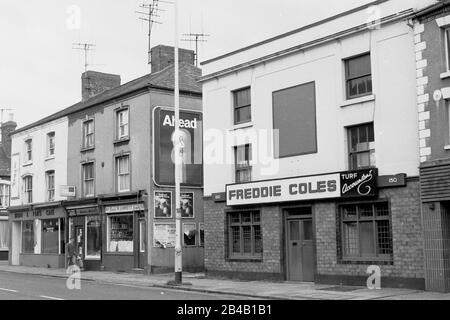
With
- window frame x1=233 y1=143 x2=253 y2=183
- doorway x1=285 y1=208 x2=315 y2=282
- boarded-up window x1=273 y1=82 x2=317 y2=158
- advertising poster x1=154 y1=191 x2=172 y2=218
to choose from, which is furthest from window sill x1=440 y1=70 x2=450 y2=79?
advertising poster x1=154 y1=191 x2=172 y2=218

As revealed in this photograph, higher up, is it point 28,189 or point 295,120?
point 295,120

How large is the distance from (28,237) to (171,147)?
15146 mm

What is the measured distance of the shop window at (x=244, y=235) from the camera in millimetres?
23219

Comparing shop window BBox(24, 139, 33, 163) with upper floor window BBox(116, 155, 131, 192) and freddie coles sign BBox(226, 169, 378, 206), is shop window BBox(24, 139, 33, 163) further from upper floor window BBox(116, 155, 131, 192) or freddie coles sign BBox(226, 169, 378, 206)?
freddie coles sign BBox(226, 169, 378, 206)

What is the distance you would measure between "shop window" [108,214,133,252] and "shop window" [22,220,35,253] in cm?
971

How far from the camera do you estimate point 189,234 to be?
29.2 metres

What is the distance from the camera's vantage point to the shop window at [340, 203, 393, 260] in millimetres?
19141

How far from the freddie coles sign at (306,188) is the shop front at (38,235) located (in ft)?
48.8

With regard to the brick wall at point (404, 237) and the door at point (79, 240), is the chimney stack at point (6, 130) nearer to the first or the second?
the door at point (79, 240)

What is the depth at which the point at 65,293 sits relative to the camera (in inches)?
746

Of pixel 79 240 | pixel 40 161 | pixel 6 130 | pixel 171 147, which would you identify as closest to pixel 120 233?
pixel 79 240

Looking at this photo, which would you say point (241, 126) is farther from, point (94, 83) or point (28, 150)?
point (28, 150)

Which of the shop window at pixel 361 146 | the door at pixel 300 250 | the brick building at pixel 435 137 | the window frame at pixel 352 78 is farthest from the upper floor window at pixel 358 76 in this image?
the door at pixel 300 250
